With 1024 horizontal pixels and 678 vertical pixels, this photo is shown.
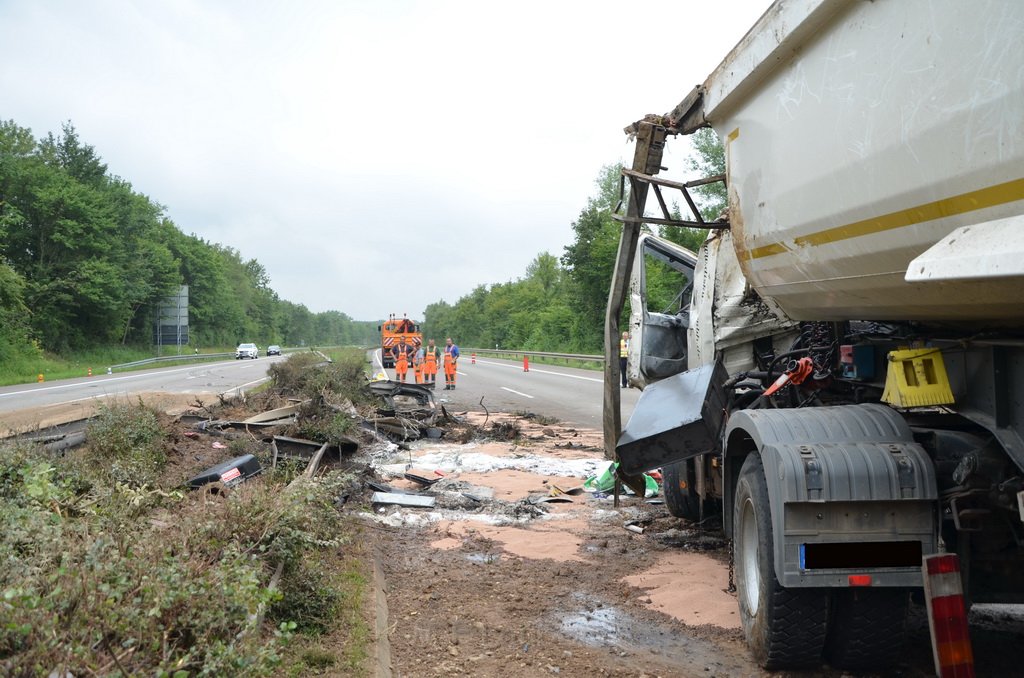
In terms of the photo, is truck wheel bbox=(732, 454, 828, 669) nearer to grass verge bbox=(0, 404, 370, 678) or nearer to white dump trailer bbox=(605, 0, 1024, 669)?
white dump trailer bbox=(605, 0, 1024, 669)

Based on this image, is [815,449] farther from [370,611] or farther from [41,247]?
[41,247]

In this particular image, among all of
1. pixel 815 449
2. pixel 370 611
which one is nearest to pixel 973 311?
pixel 815 449

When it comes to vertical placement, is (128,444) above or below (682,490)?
above

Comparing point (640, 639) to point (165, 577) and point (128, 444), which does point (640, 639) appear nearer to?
point (165, 577)

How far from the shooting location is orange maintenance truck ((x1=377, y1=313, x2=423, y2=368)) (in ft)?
110

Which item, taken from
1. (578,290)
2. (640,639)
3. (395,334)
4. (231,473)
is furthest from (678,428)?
(578,290)

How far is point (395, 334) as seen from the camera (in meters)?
35.3

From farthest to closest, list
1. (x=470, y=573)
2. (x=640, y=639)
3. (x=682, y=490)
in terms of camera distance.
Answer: (x=682, y=490) → (x=470, y=573) → (x=640, y=639)

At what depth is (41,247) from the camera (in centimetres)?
4716

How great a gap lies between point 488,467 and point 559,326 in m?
47.0

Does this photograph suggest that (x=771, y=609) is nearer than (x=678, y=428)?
Yes

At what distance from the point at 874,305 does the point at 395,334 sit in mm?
Result: 32581

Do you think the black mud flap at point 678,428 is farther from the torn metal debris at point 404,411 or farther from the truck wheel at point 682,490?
the torn metal debris at point 404,411

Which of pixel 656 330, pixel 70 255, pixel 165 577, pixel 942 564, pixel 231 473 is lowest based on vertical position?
pixel 231 473
